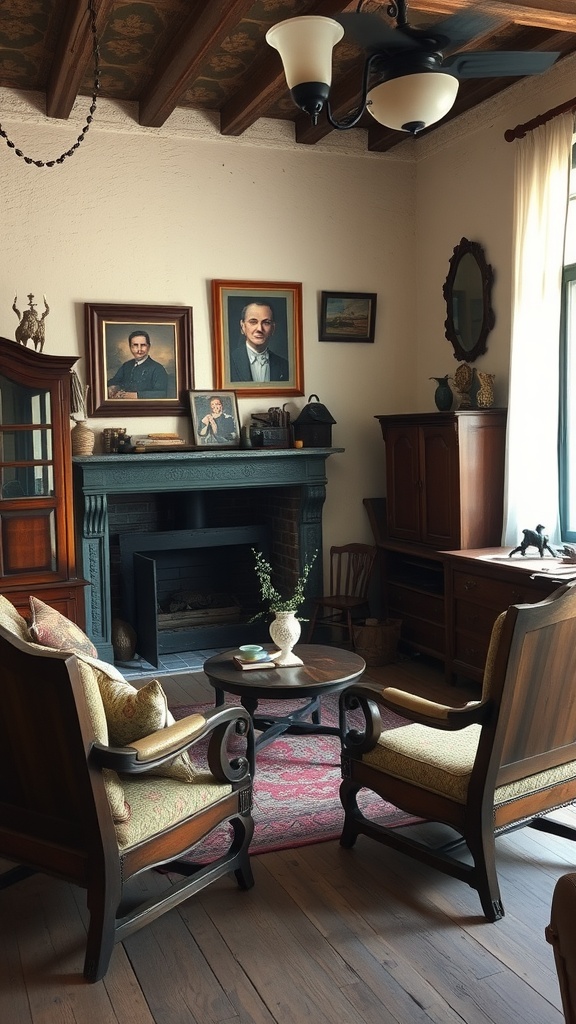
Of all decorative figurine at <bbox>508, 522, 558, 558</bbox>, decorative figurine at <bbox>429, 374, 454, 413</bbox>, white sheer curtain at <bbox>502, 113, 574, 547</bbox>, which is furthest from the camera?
decorative figurine at <bbox>429, 374, 454, 413</bbox>

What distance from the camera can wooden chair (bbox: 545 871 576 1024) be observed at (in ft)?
3.94

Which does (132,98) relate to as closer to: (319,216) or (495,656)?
(319,216)

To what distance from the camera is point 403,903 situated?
2.89 meters

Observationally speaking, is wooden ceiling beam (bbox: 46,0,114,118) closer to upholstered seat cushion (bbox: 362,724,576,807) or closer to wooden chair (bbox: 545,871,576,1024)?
upholstered seat cushion (bbox: 362,724,576,807)

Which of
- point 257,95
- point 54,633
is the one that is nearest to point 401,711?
point 54,633

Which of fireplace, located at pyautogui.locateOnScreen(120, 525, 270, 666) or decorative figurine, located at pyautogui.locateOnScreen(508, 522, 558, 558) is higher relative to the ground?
decorative figurine, located at pyautogui.locateOnScreen(508, 522, 558, 558)

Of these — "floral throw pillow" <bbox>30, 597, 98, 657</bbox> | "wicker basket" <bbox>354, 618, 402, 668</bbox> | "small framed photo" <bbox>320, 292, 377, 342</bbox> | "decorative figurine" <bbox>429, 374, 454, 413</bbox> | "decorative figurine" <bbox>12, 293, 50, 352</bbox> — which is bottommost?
"wicker basket" <bbox>354, 618, 402, 668</bbox>

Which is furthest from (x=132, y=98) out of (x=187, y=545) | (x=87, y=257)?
(x=187, y=545)

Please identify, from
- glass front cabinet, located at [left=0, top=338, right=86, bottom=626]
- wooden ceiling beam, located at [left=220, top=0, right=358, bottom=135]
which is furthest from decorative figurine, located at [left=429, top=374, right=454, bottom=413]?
glass front cabinet, located at [left=0, top=338, right=86, bottom=626]

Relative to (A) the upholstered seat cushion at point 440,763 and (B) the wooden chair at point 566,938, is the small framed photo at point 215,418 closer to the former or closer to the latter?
(A) the upholstered seat cushion at point 440,763

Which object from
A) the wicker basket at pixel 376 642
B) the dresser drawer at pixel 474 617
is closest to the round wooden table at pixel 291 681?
the dresser drawer at pixel 474 617

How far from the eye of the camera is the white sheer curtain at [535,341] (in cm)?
507

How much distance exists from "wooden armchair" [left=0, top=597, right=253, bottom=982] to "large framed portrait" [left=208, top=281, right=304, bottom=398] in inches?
142

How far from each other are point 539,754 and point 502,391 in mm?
3231
